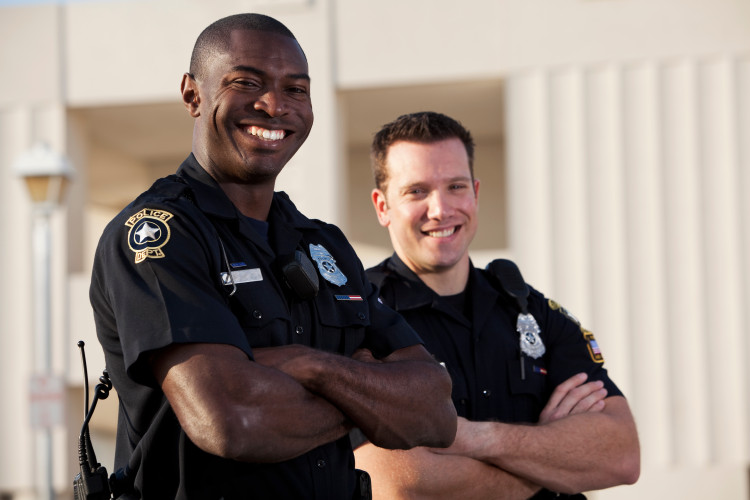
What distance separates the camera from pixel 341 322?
237 centimetres

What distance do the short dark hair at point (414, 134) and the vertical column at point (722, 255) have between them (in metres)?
7.15

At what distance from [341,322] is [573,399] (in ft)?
3.96

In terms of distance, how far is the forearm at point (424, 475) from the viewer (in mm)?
2971

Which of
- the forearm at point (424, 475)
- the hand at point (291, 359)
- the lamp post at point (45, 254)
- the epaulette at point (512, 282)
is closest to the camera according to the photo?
the hand at point (291, 359)

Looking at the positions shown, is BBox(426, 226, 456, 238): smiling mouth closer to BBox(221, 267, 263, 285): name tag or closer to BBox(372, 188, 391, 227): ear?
BBox(372, 188, 391, 227): ear

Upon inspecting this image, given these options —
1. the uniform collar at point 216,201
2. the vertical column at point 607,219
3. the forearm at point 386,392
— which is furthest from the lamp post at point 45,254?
the forearm at point 386,392

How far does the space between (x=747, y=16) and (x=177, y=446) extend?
368 inches

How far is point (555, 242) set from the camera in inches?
406

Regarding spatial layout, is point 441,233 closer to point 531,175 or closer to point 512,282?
point 512,282

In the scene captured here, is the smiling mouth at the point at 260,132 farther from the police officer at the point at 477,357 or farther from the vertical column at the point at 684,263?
the vertical column at the point at 684,263

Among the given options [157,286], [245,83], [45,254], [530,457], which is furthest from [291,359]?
[45,254]

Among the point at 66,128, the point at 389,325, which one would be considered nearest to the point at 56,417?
the point at 66,128

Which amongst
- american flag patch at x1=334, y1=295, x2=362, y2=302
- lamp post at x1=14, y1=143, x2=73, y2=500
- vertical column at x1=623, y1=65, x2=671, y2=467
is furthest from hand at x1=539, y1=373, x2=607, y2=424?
vertical column at x1=623, y1=65, x2=671, y2=467

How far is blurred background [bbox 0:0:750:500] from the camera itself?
9.97 metres
